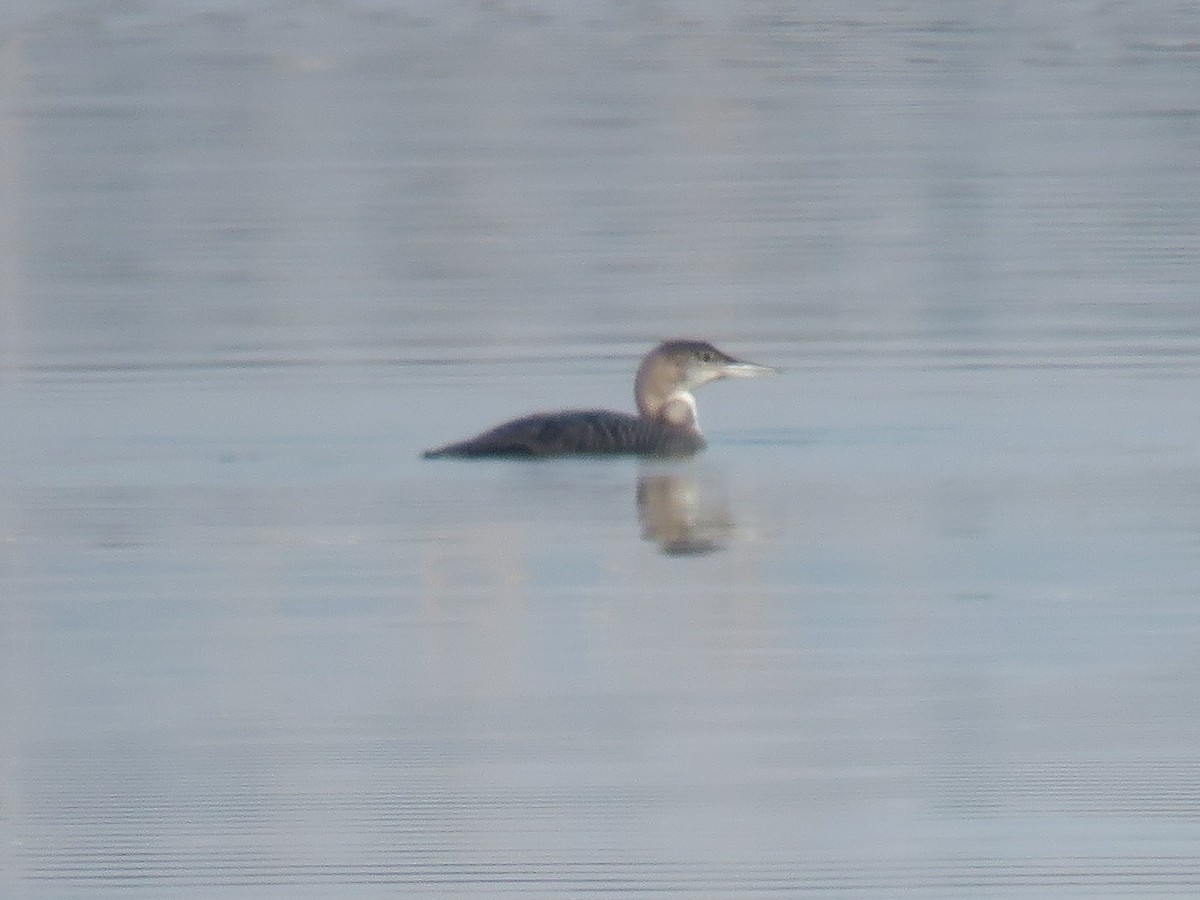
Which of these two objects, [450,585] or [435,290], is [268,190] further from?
[450,585]

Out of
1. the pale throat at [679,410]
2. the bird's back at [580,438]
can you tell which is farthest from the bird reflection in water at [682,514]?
the pale throat at [679,410]

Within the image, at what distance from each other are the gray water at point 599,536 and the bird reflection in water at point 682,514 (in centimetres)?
5

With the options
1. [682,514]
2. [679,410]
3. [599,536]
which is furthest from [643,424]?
[599,536]

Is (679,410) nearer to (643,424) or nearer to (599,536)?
(643,424)

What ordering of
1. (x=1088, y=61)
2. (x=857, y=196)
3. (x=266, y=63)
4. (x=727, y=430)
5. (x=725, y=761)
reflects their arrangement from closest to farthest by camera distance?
(x=725, y=761) < (x=727, y=430) < (x=857, y=196) < (x=1088, y=61) < (x=266, y=63)

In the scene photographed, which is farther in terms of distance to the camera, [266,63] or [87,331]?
[266,63]

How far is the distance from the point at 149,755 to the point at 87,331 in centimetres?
908

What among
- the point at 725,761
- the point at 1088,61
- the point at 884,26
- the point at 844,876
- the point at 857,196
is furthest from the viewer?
the point at 884,26

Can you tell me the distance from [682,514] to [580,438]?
118 cm

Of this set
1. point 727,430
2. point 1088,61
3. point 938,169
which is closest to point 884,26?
point 1088,61

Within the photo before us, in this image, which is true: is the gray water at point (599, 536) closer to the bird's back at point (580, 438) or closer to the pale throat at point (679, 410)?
the bird's back at point (580, 438)

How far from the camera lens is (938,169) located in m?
26.2

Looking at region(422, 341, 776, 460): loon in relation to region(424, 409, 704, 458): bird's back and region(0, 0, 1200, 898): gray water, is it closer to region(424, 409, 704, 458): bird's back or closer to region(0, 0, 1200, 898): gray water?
region(424, 409, 704, 458): bird's back

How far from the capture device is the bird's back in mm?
12727
